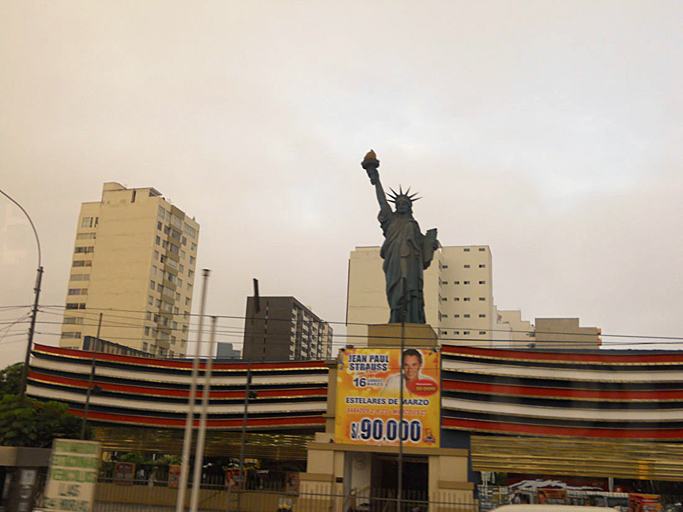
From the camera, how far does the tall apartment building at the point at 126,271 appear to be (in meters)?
88.0

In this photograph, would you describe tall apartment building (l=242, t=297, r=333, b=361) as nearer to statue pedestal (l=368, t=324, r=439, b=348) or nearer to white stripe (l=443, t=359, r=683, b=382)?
statue pedestal (l=368, t=324, r=439, b=348)

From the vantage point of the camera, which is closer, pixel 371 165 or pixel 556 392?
pixel 556 392

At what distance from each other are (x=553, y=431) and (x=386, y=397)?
8609mm

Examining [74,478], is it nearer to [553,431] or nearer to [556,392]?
[553,431]

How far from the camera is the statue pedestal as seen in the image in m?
34.9

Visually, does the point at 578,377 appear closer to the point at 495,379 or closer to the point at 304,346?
the point at 495,379

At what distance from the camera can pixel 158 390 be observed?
4103 centimetres

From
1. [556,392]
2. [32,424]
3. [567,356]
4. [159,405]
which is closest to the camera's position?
[32,424]

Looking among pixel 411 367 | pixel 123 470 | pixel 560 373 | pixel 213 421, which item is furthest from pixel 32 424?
pixel 560 373

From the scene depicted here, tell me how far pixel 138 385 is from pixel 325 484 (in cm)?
1508

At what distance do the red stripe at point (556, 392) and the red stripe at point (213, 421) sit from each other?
9384 millimetres

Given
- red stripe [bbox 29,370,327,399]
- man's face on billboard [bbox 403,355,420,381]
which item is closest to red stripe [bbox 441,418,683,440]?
man's face on billboard [bbox 403,355,420,381]

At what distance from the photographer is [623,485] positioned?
38.1 metres

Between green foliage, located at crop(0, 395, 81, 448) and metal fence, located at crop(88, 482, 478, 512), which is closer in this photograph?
green foliage, located at crop(0, 395, 81, 448)
